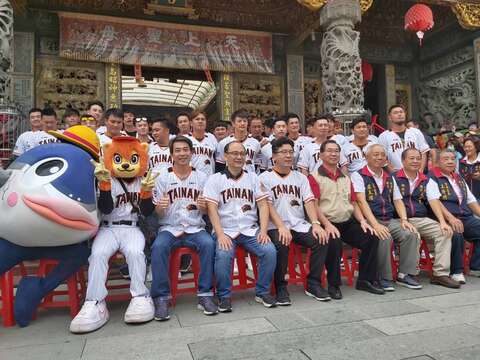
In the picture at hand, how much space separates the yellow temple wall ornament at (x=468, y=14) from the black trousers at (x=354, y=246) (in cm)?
701

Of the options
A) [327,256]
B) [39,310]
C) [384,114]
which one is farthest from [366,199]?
[384,114]

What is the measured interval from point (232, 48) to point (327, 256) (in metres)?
6.83

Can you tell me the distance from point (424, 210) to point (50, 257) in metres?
3.68

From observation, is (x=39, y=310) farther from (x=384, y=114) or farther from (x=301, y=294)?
(x=384, y=114)

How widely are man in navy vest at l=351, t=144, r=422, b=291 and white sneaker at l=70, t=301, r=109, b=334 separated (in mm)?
2515

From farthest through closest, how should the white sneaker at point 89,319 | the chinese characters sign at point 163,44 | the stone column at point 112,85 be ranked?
the stone column at point 112,85 → the chinese characters sign at point 163,44 → the white sneaker at point 89,319

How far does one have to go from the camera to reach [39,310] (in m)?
3.53

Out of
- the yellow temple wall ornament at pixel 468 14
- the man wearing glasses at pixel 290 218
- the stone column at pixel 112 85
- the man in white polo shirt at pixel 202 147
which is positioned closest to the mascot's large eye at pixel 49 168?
the man wearing glasses at pixel 290 218

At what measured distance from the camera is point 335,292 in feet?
12.0

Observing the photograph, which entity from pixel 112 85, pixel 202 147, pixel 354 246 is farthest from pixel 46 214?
pixel 112 85

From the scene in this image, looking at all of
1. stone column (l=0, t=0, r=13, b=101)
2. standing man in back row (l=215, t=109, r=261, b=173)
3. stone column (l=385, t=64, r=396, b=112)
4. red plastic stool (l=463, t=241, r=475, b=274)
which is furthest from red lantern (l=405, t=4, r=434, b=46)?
stone column (l=0, t=0, r=13, b=101)

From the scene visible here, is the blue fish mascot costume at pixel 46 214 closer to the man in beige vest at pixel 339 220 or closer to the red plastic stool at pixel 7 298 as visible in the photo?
the red plastic stool at pixel 7 298

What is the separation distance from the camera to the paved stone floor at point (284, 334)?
2441mm

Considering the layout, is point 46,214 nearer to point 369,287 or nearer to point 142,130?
point 142,130
